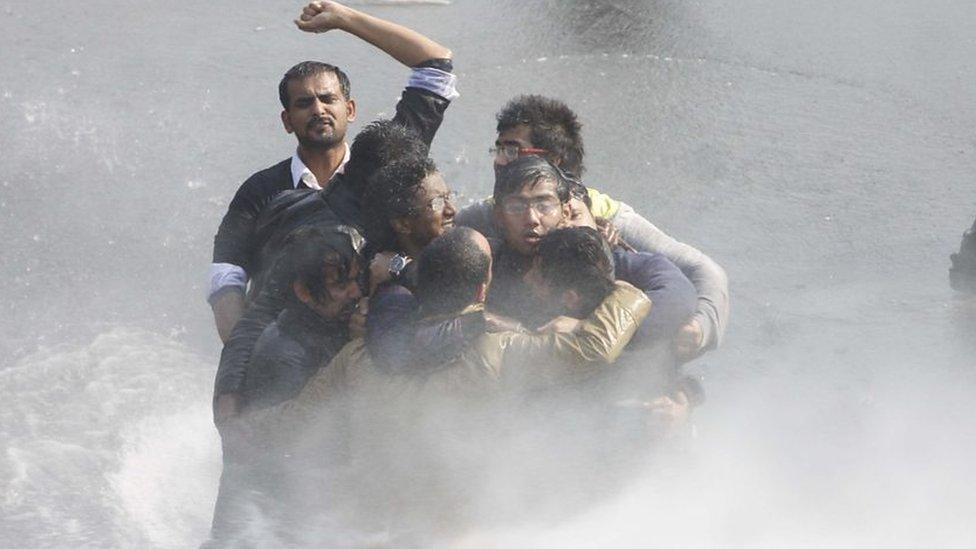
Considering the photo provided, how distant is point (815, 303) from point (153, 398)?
2648 mm

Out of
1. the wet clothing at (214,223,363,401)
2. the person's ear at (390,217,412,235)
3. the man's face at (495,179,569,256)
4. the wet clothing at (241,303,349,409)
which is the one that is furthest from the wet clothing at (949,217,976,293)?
the wet clothing at (241,303,349,409)

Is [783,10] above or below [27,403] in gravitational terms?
above

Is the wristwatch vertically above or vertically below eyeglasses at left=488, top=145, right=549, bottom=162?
below

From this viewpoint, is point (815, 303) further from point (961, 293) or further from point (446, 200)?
point (446, 200)

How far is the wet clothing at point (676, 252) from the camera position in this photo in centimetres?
444

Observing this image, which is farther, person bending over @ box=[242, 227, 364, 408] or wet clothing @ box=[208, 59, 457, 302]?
wet clothing @ box=[208, 59, 457, 302]

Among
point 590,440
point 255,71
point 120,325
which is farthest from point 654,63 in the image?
point 590,440

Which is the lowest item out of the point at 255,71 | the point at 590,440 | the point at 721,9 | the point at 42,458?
the point at 42,458

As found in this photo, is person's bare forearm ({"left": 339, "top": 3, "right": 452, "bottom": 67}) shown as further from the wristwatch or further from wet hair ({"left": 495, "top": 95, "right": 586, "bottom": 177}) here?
the wristwatch

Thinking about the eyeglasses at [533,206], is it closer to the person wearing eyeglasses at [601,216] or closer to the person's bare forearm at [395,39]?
the person wearing eyeglasses at [601,216]

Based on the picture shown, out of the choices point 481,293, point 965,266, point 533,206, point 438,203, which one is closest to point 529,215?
point 533,206

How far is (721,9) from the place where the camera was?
899 centimetres

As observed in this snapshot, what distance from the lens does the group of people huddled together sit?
3.85 meters

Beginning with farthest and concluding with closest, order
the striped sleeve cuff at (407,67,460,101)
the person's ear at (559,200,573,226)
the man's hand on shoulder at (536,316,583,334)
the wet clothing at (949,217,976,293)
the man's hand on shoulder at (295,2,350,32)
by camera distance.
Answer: the wet clothing at (949,217,976,293)
the striped sleeve cuff at (407,67,460,101)
the man's hand on shoulder at (295,2,350,32)
the person's ear at (559,200,573,226)
the man's hand on shoulder at (536,316,583,334)
